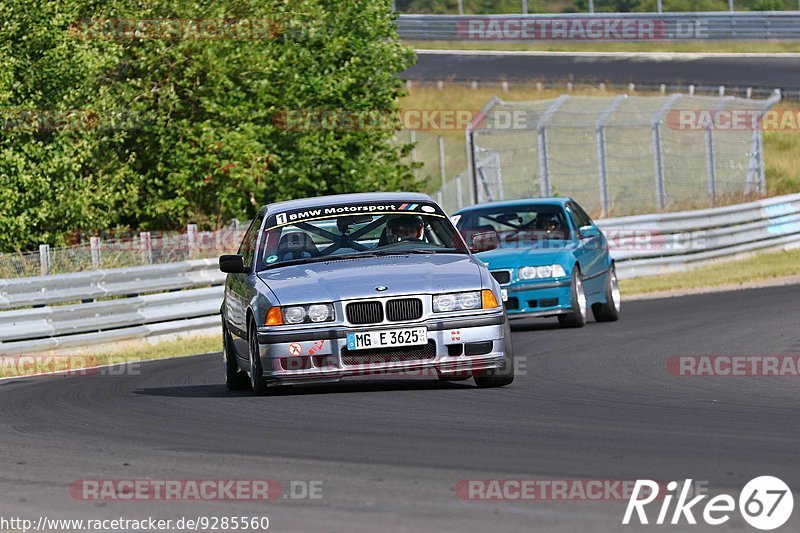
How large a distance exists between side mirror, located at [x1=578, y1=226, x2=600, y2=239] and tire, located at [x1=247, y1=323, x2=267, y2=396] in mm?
7876

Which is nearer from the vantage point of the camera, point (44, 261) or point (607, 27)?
point (44, 261)

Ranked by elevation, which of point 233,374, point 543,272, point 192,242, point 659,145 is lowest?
point 659,145

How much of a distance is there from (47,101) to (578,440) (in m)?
19.1

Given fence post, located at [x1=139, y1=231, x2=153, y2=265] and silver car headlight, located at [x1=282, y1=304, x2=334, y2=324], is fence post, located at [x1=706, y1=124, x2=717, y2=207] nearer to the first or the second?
fence post, located at [x1=139, y1=231, x2=153, y2=265]

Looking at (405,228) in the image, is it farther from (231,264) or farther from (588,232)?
(588,232)

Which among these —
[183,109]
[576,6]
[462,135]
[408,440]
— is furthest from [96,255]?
[576,6]

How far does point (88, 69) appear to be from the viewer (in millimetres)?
25578

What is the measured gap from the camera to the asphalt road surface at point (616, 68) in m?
50.7

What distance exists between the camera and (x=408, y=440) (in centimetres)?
822

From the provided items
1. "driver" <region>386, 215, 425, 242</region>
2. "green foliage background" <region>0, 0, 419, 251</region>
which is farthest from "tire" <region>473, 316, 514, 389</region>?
"green foliage background" <region>0, 0, 419, 251</region>

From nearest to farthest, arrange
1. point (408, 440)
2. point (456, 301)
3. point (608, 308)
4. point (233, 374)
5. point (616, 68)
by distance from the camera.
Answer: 1. point (408, 440)
2. point (456, 301)
3. point (233, 374)
4. point (608, 308)
5. point (616, 68)

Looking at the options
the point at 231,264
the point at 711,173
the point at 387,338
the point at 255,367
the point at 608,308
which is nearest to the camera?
the point at 387,338

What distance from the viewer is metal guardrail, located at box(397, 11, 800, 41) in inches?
2153

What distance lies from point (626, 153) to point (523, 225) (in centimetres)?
2643
